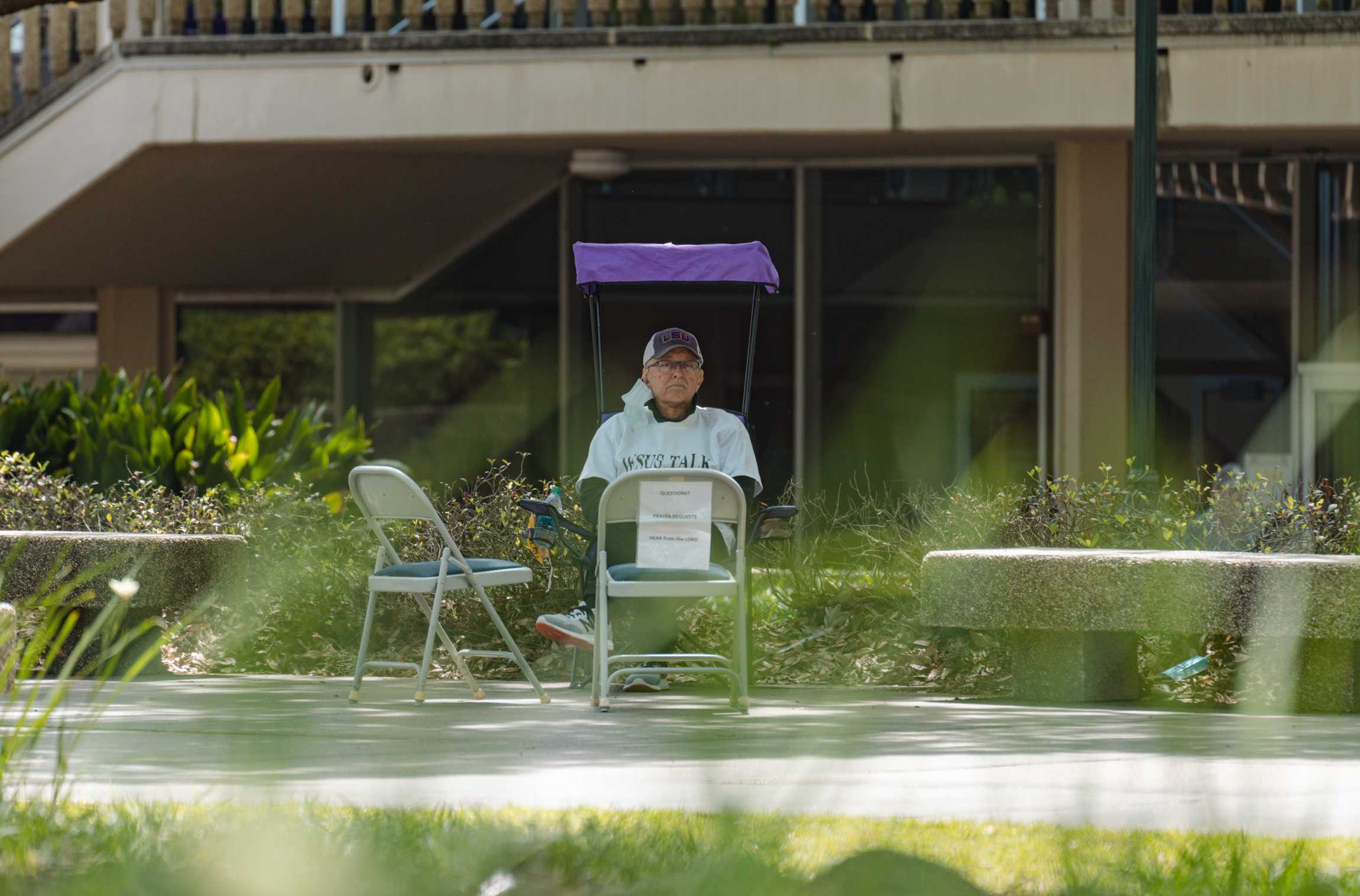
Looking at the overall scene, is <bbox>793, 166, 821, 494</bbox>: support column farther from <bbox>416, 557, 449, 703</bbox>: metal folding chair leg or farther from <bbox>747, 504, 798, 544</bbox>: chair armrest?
<bbox>416, 557, 449, 703</bbox>: metal folding chair leg

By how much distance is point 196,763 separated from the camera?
17.0 feet

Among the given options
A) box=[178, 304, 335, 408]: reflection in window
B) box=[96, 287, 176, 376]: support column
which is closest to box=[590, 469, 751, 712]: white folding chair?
box=[178, 304, 335, 408]: reflection in window

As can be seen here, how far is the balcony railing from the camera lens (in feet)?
45.1

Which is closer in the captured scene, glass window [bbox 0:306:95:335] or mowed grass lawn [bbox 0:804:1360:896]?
mowed grass lawn [bbox 0:804:1360:896]

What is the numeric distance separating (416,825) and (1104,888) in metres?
1.42

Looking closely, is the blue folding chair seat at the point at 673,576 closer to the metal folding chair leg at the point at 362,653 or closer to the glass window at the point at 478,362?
the metal folding chair leg at the point at 362,653

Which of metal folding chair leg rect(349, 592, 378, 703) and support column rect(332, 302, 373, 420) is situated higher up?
support column rect(332, 302, 373, 420)

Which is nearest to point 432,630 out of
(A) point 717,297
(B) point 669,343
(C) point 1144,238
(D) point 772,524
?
(D) point 772,524

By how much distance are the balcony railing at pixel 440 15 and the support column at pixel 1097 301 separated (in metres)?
1.28

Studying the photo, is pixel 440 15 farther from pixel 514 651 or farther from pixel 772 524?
pixel 514 651

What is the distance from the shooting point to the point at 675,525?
7.18 m

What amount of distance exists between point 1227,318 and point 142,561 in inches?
396

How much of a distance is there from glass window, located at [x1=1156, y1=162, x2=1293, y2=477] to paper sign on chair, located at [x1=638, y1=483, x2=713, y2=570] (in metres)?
8.95

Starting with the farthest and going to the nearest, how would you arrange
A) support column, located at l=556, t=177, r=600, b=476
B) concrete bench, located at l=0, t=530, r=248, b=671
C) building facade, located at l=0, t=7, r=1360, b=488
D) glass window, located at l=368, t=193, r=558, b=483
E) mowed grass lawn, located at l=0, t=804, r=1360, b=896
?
glass window, located at l=368, t=193, r=558, b=483
support column, located at l=556, t=177, r=600, b=476
building facade, located at l=0, t=7, r=1360, b=488
concrete bench, located at l=0, t=530, r=248, b=671
mowed grass lawn, located at l=0, t=804, r=1360, b=896
